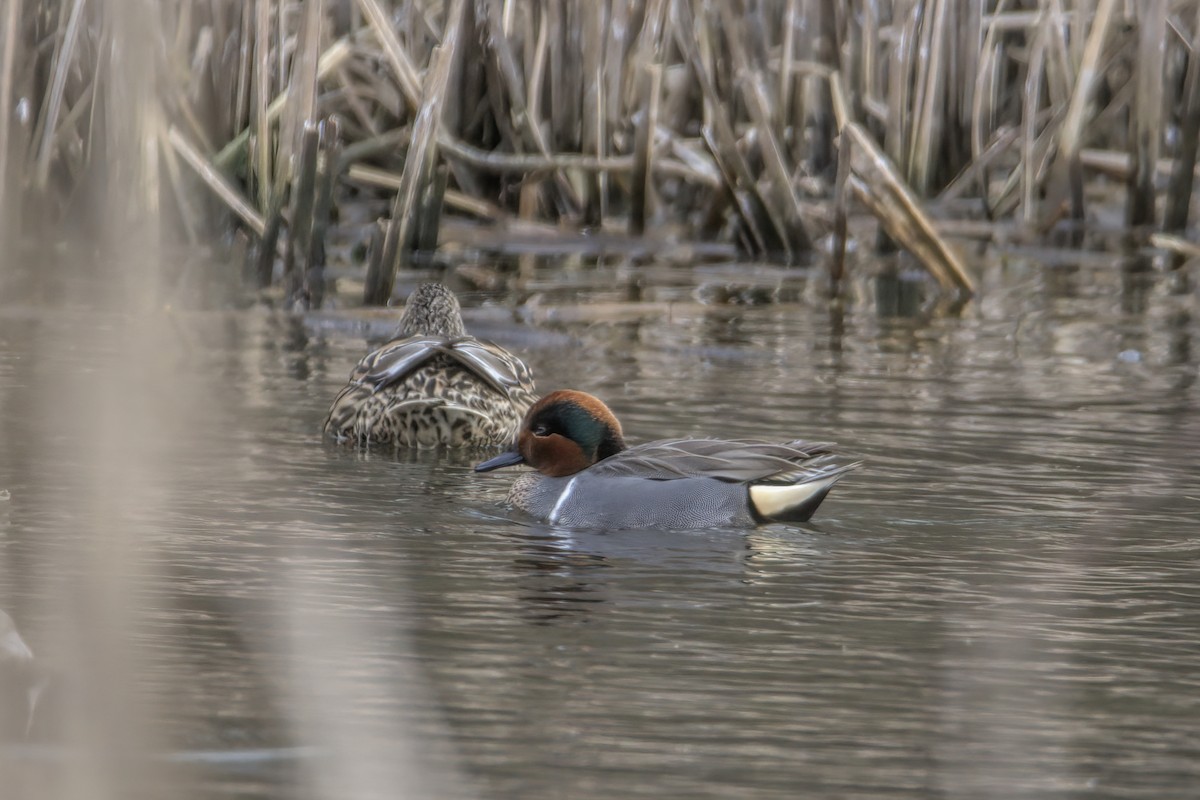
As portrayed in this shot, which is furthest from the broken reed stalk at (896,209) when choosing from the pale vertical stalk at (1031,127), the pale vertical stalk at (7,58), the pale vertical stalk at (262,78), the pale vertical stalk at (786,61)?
the pale vertical stalk at (7,58)

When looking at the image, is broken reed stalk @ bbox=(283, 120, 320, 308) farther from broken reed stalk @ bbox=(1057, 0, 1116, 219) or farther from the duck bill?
broken reed stalk @ bbox=(1057, 0, 1116, 219)

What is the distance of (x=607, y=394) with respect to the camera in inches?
322

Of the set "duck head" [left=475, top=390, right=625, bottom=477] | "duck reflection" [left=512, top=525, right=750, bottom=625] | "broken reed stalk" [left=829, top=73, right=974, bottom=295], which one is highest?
"broken reed stalk" [left=829, top=73, right=974, bottom=295]

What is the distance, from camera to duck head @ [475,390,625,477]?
6.39 meters

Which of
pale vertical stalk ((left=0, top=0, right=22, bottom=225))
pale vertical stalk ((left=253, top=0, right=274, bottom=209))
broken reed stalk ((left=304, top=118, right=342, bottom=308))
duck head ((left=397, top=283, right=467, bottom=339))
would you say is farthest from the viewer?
broken reed stalk ((left=304, top=118, right=342, bottom=308))

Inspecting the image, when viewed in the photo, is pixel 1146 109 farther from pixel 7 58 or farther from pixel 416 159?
pixel 7 58

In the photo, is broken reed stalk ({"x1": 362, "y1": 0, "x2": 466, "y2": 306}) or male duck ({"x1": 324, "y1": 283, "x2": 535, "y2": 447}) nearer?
male duck ({"x1": 324, "y1": 283, "x2": 535, "y2": 447})

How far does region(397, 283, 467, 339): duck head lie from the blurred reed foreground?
144 cm

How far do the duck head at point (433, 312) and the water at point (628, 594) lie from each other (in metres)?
0.45

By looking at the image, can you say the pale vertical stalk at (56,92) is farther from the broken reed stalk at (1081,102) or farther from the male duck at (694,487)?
the broken reed stalk at (1081,102)

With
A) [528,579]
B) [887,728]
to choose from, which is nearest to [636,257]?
[528,579]

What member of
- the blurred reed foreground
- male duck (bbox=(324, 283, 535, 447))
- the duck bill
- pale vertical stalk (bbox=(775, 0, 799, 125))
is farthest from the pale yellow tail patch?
pale vertical stalk (bbox=(775, 0, 799, 125))

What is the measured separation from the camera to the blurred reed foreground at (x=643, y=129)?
35.2 ft

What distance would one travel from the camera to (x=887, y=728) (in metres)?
3.94
